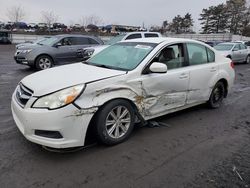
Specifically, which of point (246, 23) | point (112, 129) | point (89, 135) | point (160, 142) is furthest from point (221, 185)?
point (246, 23)

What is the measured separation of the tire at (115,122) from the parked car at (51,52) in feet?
27.1

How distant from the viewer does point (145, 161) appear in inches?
132

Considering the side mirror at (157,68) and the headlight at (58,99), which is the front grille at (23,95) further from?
the side mirror at (157,68)

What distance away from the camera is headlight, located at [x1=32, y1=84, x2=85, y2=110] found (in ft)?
10.5

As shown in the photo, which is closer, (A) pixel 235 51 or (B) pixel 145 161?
(B) pixel 145 161

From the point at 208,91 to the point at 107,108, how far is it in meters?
2.77

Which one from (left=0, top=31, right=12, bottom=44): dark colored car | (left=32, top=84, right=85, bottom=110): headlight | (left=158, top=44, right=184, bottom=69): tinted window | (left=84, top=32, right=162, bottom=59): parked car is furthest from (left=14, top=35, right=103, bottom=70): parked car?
(left=0, top=31, right=12, bottom=44): dark colored car

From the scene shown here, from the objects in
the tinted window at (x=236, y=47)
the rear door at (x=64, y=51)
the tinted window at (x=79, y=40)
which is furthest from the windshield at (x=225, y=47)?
the rear door at (x=64, y=51)

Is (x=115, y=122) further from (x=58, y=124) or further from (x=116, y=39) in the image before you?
(x=116, y=39)

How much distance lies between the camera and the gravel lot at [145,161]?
2.91 meters

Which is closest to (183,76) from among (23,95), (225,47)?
(23,95)

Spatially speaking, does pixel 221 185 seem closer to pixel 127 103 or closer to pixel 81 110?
pixel 127 103

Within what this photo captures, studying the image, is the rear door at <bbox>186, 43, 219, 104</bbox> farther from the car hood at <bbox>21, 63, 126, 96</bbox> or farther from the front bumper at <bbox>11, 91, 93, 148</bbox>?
the front bumper at <bbox>11, 91, 93, 148</bbox>

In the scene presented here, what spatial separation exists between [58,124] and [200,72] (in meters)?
3.12
